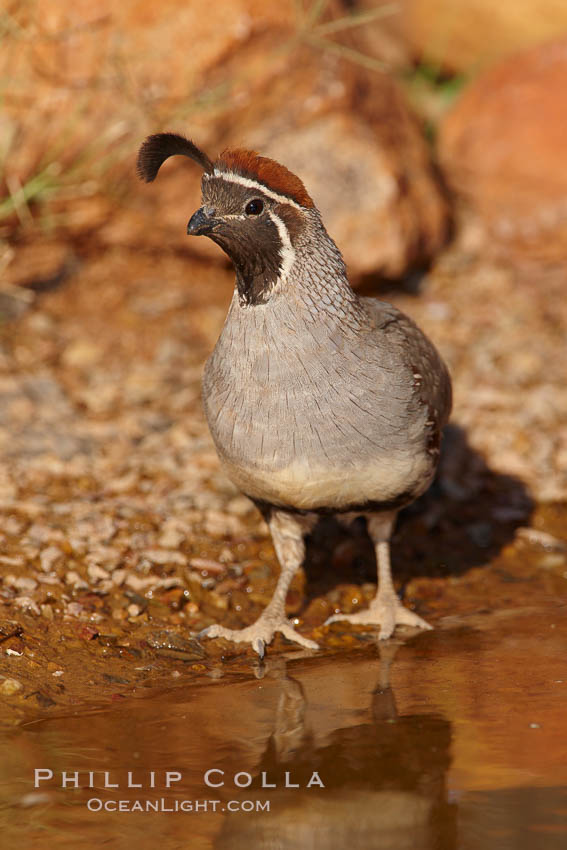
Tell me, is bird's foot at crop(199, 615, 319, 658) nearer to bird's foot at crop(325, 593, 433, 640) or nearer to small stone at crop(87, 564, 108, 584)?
bird's foot at crop(325, 593, 433, 640)

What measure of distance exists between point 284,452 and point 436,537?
1925 millimetres

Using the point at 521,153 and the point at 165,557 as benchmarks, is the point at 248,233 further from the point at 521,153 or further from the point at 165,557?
the point at 521,153

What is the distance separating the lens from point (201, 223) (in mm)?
4258

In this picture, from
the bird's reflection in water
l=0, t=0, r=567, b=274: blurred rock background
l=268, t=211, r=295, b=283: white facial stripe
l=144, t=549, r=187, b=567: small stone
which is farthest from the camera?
l=0, t=0, r=567, b=274: blurred rock background

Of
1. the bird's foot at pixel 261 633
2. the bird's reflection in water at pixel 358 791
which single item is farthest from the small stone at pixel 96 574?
the bird's reflection in water at pixel 358 791

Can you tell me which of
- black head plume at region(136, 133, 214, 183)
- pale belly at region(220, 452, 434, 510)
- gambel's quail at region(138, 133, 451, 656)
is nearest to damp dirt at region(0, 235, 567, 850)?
gambel's quail at region(138, 133, 451, 656)

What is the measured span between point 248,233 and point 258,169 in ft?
0.86

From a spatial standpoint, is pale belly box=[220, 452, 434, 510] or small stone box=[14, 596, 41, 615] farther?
small stone box=[14, 596, 41, 615]

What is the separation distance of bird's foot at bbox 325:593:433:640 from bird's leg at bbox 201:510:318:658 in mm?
253

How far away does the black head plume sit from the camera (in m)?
4.51

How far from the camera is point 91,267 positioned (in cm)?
794

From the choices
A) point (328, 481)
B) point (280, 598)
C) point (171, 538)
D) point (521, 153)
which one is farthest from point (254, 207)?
point (521, 153)

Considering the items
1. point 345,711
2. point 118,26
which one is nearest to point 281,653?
point 345,711

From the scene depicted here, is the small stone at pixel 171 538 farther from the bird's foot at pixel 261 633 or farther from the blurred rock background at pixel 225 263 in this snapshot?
the bird's foot at pixel 261 633
